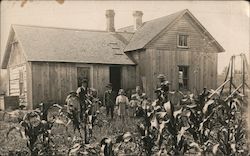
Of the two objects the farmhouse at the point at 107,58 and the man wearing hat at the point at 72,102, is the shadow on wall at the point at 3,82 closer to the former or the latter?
the farmhouse at the point at 107,58

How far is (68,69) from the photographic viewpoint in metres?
4.01

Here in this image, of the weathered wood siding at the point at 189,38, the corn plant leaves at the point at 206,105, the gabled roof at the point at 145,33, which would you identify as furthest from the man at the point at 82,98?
the weathered wood siding at the point at 189,38

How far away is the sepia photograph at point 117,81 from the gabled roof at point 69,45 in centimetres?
1

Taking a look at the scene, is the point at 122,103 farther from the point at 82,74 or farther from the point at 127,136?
the point at 127,136

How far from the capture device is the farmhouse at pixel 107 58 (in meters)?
3.56

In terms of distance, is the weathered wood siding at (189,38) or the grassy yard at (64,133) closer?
the grassy yard at (64,133)

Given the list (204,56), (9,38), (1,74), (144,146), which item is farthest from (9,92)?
(204,56)

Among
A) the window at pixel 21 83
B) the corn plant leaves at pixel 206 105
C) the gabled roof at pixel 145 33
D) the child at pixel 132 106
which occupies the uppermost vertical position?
the gabled roof at pixel 145 33

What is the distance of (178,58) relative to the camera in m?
4.29

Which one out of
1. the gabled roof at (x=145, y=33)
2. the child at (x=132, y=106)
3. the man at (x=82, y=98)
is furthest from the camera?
the gabled roof at (x=145, y=33)

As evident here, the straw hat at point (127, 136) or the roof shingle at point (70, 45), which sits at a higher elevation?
the roof shingle at point (70, 45)

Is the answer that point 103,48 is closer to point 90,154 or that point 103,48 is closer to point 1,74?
point 1,74

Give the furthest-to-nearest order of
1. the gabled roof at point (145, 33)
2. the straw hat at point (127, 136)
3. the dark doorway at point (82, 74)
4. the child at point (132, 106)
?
the gabled roof at point (145, 33)
the dark doorway at point (82, 74)
the child at point (132, 106)
the straw hat at point (127, 136)

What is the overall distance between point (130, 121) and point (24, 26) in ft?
4.40
